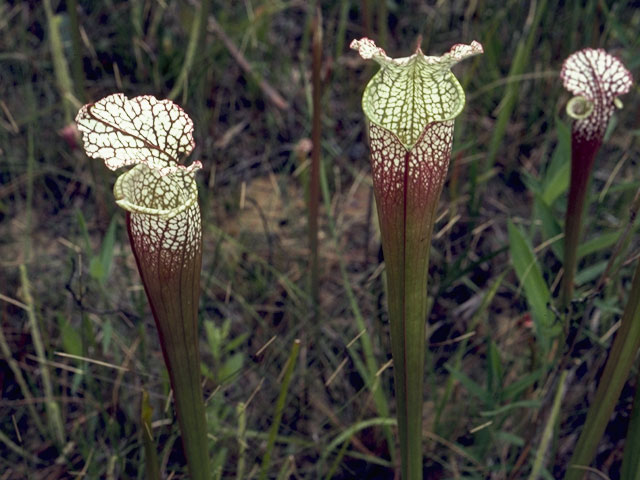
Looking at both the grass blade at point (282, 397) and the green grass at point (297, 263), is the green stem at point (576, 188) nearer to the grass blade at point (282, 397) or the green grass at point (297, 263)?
the green grass at point (297, 263)

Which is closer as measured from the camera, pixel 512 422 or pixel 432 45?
pixel 512 422

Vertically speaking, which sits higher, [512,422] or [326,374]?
[326,374]

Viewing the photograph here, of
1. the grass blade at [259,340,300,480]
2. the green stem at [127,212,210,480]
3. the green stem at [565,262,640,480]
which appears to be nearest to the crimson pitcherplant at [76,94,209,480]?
the green stem at [127,212,210,480]

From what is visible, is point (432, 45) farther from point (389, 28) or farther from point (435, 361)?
point (435, 361)

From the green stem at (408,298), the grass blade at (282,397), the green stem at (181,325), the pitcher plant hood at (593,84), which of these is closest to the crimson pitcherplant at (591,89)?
the pitcher plant hood at (593,84)

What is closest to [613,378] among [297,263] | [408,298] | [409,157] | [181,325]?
[408,298]

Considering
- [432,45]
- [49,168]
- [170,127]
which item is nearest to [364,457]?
[170,127]
